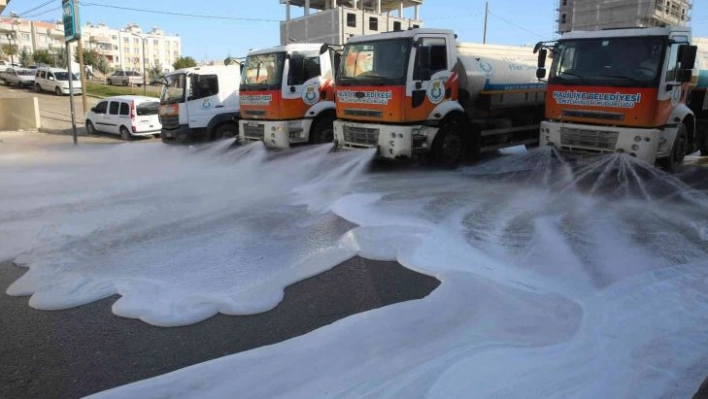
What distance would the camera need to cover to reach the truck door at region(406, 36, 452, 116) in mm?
9594

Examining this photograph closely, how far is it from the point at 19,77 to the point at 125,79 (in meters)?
9.66

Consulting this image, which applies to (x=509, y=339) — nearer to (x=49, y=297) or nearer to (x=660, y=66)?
(x=49, y=297)

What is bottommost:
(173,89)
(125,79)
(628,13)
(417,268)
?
(417,268)

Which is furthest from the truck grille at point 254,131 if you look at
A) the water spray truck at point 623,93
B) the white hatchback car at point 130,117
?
the white hatchback car at point 130,117

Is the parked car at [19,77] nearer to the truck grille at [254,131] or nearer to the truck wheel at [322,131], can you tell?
the truck grille at [254,131]

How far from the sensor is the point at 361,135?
34.2ft

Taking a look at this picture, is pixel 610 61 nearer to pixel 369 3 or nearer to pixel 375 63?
pixel 375 63

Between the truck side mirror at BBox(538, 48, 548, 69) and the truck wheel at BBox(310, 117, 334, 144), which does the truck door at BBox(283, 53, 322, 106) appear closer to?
the truck wheel at BBox(310, 117, 334, 144)

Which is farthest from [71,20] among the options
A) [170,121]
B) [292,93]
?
[292,93]

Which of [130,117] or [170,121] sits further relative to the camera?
[130,117]

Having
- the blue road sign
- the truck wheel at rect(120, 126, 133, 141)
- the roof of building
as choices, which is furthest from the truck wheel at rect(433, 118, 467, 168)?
the roof of building

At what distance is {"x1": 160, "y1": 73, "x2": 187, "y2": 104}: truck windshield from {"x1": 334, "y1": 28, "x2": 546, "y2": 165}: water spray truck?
21.9ft

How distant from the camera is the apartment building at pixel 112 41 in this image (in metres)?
108

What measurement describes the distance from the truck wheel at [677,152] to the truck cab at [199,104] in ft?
36.8
